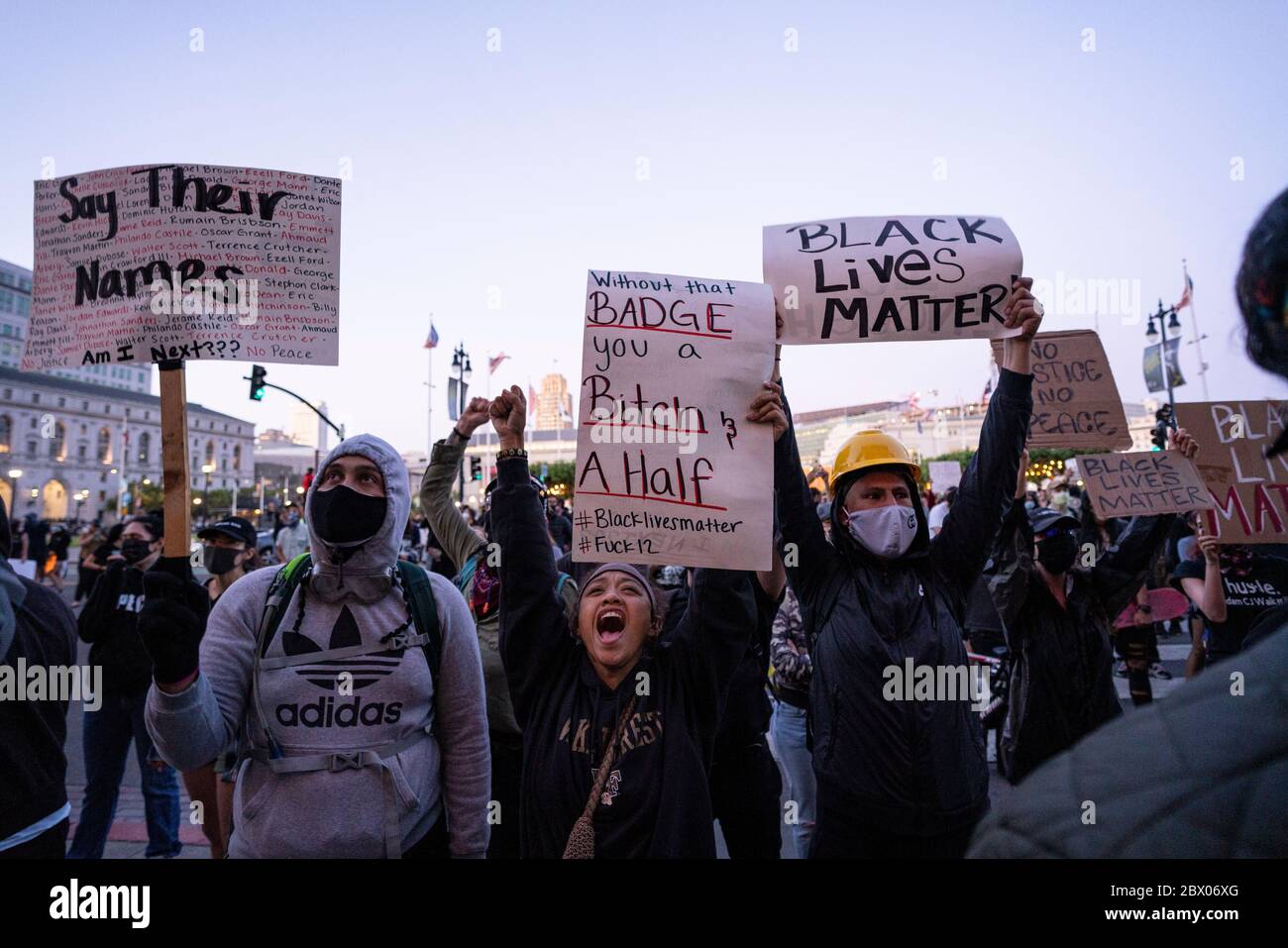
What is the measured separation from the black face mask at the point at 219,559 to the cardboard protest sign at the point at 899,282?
379 cm

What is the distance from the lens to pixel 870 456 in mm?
3189

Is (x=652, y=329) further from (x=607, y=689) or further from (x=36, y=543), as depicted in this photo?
(x=36, y=543)

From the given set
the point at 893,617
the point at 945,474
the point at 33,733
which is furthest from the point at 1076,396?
the point at 945,474

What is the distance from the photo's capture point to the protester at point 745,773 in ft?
11.2

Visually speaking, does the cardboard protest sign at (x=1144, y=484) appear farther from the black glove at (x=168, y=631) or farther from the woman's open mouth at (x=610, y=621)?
the black glove at (x=168, y=631)

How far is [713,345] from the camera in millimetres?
2805

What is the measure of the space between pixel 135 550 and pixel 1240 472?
7.00m

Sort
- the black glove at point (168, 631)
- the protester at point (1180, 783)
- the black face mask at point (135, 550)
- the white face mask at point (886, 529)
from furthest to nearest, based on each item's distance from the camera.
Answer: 1. the black face mask at point (135, 550)
2. the white face mask at point (886, 529)
3. the black glove at point (168, 631)
4. the protester at point (1180, 783)

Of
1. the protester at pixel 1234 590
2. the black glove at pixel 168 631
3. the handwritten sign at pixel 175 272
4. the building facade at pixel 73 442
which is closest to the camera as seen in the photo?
the black glove at pixel 168 631

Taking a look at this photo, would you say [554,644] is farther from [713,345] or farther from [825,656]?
[713,345]

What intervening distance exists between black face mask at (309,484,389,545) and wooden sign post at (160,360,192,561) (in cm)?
36

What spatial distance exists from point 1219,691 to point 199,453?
120 m

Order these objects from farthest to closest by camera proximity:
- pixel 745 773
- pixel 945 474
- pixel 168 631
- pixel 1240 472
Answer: pixel 945 474
pixel 1240 472
pixel 745 773
pixel 168 631

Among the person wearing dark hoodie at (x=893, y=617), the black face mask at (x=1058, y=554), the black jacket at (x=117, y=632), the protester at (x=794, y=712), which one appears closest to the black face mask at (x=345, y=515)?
the person wearing dark hoodie at (x=893, y=617)
